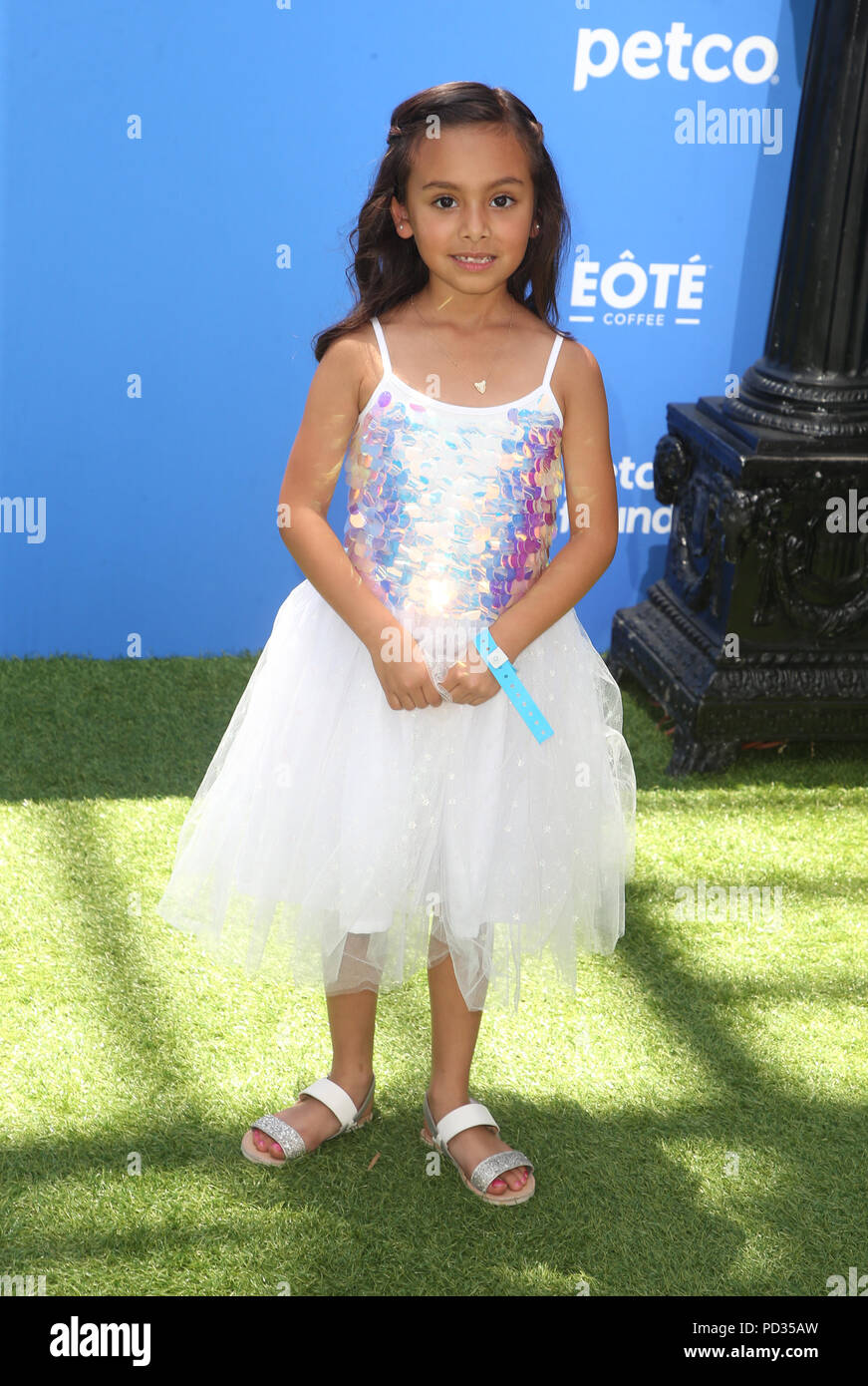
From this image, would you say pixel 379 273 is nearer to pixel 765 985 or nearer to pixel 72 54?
pixel 765 985

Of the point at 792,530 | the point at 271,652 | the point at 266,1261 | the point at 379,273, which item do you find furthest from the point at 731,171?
the point at 266,1261

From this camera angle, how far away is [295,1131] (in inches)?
86.0

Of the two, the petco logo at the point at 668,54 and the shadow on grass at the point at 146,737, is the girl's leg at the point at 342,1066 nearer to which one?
the shadow on grass at the point at 146,737

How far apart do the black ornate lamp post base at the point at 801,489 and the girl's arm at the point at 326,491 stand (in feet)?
5.66

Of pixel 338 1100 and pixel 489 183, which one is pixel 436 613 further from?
pixel 338 1100

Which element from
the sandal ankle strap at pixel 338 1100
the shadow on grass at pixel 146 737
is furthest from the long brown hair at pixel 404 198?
the shadow on grass at pixel 146 737

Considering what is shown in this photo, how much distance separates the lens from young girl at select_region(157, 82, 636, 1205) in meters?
1.93

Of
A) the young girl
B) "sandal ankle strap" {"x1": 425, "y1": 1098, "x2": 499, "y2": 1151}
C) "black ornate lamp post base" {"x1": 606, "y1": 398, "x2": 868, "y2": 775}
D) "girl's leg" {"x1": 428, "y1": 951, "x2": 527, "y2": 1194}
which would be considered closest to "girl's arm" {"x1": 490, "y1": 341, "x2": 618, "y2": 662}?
the young girl

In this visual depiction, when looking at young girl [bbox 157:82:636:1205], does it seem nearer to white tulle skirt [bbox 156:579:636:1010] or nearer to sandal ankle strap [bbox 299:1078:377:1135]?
white tulle skirt [bbox 156:579:636:1010]

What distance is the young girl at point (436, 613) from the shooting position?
6.33ft

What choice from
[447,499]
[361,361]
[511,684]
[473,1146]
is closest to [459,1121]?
[473,1146]

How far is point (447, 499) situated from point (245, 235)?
215 centimetres

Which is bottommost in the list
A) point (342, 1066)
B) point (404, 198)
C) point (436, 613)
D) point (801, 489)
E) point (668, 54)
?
point (342, 1066)

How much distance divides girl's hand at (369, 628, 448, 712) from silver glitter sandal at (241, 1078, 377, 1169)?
67 centimetres
